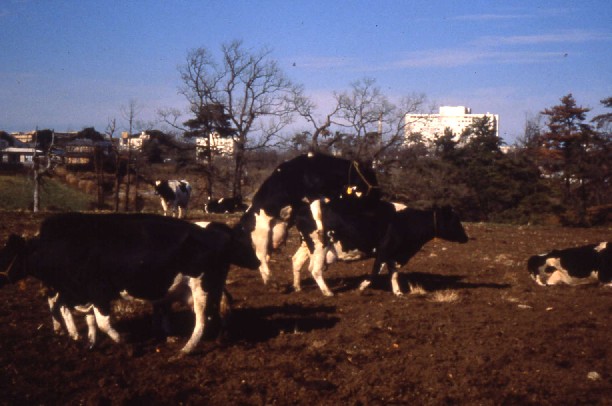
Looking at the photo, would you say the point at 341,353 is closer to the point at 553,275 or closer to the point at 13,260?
the point at 13,260

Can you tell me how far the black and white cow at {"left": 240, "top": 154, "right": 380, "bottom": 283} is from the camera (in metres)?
11.2

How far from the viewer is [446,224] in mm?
13258

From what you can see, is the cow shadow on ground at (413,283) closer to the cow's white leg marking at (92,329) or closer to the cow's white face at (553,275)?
the cow's white face at (553,275)

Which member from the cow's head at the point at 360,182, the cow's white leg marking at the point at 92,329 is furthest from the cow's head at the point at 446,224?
the cow's white leg marking at the point at 92,329

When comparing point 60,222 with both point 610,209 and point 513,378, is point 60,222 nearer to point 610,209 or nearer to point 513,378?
point 513,378

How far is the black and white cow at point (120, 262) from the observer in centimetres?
762

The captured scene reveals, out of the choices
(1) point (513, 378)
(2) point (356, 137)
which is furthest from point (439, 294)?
(2) point (356, 137)

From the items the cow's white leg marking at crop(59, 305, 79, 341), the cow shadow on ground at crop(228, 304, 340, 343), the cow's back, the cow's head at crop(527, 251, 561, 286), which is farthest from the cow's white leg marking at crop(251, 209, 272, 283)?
the cow's head at crop(527, 251, 561, 286)

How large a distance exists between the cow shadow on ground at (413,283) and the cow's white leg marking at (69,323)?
5.35 m

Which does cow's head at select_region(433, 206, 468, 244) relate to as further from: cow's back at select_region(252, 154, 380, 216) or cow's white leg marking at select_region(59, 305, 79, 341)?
cow's white leg marking at select_region(59, 305, 79, 341)

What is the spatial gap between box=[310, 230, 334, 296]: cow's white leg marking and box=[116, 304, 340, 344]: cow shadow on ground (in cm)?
130

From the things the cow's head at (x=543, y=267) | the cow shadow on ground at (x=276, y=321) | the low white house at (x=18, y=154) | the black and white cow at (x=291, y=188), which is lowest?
the cow shadow on ground at (x=276, y=321)

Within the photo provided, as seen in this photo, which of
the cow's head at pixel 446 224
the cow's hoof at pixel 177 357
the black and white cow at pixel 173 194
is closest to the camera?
the cow's hoof at pixel 177 357

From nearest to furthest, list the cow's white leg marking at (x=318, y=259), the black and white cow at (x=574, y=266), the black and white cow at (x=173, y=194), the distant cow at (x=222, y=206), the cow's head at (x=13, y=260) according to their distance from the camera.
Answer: the cow's head at (x=13, y=260) → the cow's white leg marking at (x=318, y=259) → the black and white cow at (x=574, y=266) → the black and white cow at (x=173, y=194) → the distant cow at (x=222, y=206)
